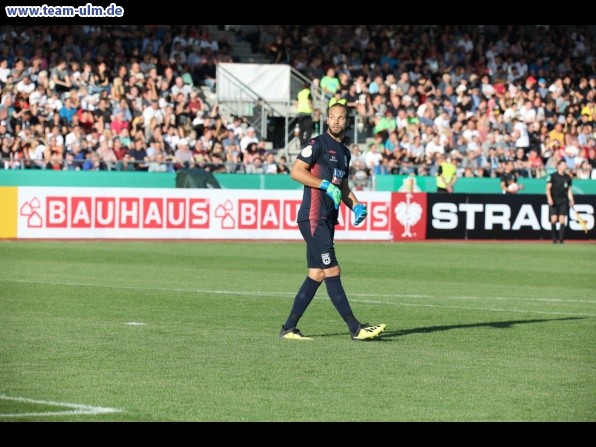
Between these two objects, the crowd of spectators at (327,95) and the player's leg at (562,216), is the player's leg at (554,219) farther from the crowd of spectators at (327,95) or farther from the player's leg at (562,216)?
the crowd of spectators at (327,95)

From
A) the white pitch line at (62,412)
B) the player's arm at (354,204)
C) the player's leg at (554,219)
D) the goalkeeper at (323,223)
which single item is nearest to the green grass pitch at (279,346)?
the white pitch line at (62,412)

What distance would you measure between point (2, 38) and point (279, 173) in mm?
8119

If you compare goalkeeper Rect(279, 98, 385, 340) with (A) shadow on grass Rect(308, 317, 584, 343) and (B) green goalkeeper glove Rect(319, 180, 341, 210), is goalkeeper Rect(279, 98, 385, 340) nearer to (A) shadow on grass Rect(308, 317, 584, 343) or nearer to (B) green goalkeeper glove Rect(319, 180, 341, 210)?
(B) green goalkeeper glove Rect(319, 180, 341, 210)

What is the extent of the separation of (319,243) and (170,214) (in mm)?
18158

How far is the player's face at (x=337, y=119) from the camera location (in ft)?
38.0

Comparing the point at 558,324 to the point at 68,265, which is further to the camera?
the point at 68,265

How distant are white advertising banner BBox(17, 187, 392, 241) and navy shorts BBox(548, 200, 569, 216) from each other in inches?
173

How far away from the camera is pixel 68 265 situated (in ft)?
69.6

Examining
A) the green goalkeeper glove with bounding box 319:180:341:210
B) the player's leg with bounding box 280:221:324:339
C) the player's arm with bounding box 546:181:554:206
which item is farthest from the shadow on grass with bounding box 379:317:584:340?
the player's arm with bounding box 546:181:554:206

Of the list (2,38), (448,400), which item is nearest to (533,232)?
(2,38)

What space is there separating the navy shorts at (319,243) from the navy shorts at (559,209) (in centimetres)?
2156

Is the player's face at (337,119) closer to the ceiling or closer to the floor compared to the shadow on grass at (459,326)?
closer to the ceiling
